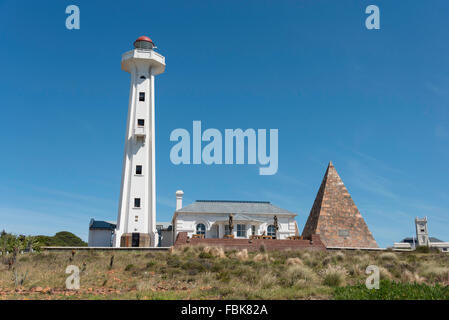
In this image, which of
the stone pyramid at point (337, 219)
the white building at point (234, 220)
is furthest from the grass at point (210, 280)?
the white building at point (234, 220)

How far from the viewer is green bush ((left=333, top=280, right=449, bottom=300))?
1197 centimetres

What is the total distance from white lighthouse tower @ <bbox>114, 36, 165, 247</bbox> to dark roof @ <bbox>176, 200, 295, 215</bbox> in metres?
3.65

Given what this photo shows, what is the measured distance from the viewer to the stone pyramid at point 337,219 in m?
34.0

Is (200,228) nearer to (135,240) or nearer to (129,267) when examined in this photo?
(135,240)

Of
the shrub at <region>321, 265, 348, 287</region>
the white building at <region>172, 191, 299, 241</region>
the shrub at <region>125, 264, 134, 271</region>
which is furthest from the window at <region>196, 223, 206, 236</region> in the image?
the shrub at <region>321, 265, 348, 287</region>

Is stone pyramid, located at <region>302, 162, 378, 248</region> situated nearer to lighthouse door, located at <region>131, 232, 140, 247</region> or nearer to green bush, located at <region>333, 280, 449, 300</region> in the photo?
lighthouse door, located at <region>131, 232, 140, 247</region>

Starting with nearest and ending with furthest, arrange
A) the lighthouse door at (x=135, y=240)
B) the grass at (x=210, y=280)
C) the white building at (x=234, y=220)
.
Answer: the grass at (x=210, y=280) < the lighthouse door at (x=135, y=240) < the white building at (x=234, y=220)

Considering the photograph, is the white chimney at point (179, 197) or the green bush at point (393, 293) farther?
the white chimney at point (179, 197)

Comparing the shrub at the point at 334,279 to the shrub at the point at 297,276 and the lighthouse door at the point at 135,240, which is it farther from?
the lighthouse door at the point at 135,240

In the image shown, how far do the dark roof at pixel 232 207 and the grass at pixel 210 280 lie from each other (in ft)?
52.0

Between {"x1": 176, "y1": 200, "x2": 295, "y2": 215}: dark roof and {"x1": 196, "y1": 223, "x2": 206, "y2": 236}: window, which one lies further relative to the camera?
{"x1": 176, "y1": 200, "x2": 295, "y2": 215}: dark roof
